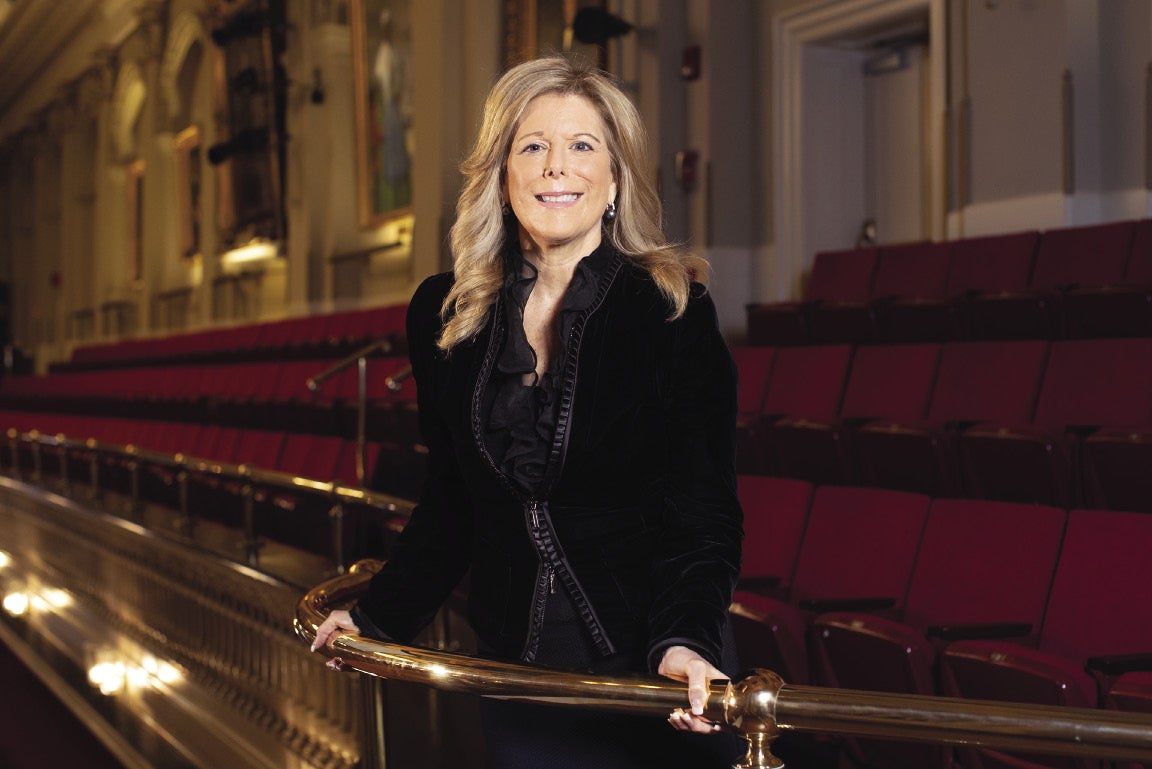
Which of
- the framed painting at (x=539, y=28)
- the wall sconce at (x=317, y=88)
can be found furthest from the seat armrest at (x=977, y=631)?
the wall sconce at (x=317, y=88)

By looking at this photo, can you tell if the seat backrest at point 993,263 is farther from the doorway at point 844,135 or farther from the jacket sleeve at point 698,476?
the jacket sleeve at point 698,476

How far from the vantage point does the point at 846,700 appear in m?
0.51

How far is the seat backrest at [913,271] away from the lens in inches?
89.4

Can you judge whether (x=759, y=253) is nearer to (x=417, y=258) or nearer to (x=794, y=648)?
(x=417, y=258)

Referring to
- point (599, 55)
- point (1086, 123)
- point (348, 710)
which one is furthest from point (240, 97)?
point (348, 710)

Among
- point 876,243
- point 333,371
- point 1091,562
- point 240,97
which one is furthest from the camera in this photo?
point 240,97

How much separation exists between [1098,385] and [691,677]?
4.06 ft

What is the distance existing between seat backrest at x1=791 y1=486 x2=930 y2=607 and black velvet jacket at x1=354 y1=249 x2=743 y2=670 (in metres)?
0.77

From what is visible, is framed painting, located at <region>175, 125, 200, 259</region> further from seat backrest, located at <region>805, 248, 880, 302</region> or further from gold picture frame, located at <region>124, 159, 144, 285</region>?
seat backrest, located at <region>805, 248, 880, 302</region>

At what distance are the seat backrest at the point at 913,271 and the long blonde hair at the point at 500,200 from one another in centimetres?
163

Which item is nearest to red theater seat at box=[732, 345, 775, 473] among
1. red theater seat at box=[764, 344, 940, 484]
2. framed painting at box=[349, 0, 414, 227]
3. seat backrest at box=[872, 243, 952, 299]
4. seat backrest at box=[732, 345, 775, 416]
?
seat backrest at box=[732, 345, 775, 416]

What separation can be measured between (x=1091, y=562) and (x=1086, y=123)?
1.42 meters

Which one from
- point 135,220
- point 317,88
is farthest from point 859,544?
point 135,220

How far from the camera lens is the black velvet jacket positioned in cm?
60
